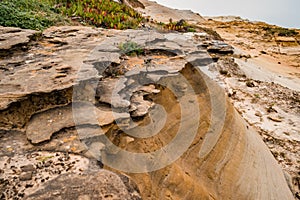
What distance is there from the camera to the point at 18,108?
248 cm

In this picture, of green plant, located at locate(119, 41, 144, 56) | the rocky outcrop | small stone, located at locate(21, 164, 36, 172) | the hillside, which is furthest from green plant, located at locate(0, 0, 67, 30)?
small stone, located at locate(21, 164, 36, 172)

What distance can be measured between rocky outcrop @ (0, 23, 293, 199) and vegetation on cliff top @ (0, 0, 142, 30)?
6.45ft

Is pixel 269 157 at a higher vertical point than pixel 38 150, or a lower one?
lower

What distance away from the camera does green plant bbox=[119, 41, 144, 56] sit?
409 centimetres

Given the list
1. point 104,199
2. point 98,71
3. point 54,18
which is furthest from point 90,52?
point 54,18

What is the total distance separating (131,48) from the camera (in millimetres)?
4172

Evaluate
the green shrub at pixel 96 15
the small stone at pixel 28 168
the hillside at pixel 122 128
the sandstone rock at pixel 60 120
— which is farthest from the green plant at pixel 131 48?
the green shrub at pixel 96 15

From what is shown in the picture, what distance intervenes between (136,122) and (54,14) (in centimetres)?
582

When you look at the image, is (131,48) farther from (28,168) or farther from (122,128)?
(28,168)

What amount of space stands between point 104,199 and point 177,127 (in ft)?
5.36

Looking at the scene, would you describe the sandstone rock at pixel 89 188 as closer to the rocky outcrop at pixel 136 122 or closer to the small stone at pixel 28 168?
the rocky outcrop at pixel 136 122

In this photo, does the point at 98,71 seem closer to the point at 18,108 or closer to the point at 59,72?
the point at 59,72

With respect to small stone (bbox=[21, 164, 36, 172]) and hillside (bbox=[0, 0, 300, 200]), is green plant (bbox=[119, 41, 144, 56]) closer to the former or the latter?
hillside (bbox=[0, 0, 300, 200])

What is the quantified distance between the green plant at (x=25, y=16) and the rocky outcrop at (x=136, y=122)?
1758 millimetres
